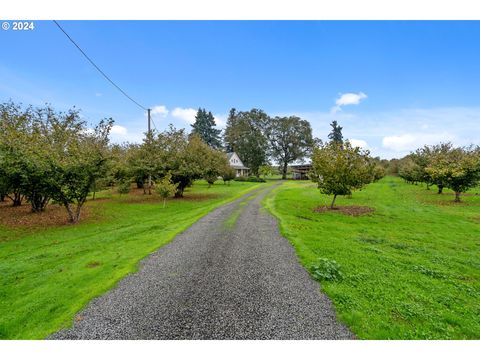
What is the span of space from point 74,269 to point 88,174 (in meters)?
9.04

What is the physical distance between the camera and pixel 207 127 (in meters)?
79.6

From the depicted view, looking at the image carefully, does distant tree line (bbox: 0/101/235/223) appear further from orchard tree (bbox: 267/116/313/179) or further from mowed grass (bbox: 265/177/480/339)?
orchard tree (bbox: 267/116/313/179)

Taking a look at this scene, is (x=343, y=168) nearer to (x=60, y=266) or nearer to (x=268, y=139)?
(x=60, y=266)

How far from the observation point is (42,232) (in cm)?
1277

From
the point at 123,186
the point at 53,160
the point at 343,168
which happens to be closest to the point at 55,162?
the point at 53,160

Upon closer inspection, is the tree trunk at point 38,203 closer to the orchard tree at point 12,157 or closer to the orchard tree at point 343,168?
the orchard tree at point 12,157

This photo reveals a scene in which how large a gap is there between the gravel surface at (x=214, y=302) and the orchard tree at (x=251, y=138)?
55746 mm

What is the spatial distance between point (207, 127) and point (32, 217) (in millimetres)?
67077

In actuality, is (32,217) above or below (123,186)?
below

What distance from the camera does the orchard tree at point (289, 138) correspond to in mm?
69188

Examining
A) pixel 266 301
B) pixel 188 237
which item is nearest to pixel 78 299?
pixel 266 301

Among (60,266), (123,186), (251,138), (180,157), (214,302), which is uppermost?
(251,138)

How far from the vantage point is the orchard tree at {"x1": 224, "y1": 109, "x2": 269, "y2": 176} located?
63219 millimetres

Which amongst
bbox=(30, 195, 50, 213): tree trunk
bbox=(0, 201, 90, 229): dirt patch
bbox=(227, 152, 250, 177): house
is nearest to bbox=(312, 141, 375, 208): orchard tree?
bbox=(0, 201, 90, 229): dirt patch
